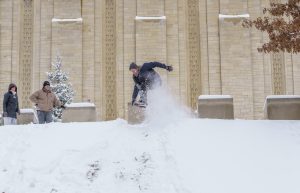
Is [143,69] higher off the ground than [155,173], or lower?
higher

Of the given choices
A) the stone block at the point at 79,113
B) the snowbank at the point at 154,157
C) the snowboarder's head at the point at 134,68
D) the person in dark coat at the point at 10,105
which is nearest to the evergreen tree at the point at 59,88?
the person in dark coat at the point at 10,105

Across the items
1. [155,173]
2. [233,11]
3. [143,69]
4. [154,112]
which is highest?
[233,11]

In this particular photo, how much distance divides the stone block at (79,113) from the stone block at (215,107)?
2.94 meters

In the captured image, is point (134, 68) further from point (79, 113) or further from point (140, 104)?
point (79, 113)

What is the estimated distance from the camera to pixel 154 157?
1229cm

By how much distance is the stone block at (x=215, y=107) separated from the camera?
636 inches

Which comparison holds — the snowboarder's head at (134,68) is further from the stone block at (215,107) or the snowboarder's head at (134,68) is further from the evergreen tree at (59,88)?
the evergreen tree at (59,88)

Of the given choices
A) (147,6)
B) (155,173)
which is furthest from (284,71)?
(155,173)

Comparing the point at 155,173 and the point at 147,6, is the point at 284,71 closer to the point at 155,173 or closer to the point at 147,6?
the point at 147,6

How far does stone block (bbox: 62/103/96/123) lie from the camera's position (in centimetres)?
1742

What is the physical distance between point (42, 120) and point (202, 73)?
15110 mm

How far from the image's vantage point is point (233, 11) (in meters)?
32.0

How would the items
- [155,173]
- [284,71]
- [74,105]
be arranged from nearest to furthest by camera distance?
[155,173] → [74,105] → [284,71]

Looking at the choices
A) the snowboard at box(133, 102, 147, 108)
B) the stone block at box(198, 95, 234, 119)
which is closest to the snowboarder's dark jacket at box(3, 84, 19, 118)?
the snowboard at box(133, 102, 147, 108)
